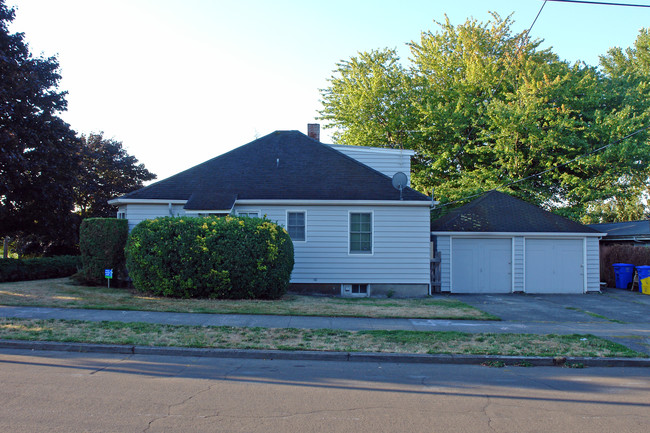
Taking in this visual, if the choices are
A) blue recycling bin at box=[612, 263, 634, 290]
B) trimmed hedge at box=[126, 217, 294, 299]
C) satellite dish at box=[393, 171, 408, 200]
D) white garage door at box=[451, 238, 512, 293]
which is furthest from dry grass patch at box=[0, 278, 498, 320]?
blue recycling bin at box=[612, 263, 634, 290]

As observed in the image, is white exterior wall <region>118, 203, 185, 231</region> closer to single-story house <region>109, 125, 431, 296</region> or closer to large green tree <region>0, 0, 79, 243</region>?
single-story house <region>109, 125, 431, 296</region>

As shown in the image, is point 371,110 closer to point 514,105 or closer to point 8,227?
point 514,105

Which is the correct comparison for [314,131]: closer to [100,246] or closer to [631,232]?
[100,246]

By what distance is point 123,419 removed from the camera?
5.28 m

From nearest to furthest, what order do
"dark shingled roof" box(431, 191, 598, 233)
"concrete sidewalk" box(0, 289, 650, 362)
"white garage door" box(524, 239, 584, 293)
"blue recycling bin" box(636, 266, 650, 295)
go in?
1. "concrete sidewalk" box(0, 289, 650, 362)
2. "dark shingled roof" box(431, 191, 598, 233)
3. "white garage door" box(524, 239, 584, 293)
4. "blue recycling bin" box(636, 266, 650, 295)

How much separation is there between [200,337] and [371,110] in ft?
79.1

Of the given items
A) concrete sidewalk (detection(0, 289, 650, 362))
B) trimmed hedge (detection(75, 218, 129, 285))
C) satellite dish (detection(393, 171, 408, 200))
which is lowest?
concrete sidewalk (detection(0, 289, 650, 362))

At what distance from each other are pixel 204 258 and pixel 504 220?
12.1 m

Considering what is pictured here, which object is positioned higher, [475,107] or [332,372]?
[475,107]

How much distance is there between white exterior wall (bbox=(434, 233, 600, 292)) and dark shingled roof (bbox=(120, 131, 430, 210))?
8.98 feet

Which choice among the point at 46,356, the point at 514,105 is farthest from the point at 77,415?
the point at 514,105

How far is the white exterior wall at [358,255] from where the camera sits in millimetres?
17281

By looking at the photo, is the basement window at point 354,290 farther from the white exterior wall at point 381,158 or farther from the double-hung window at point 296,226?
the white exterior wall at point 381,158

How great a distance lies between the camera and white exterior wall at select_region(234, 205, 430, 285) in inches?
680
